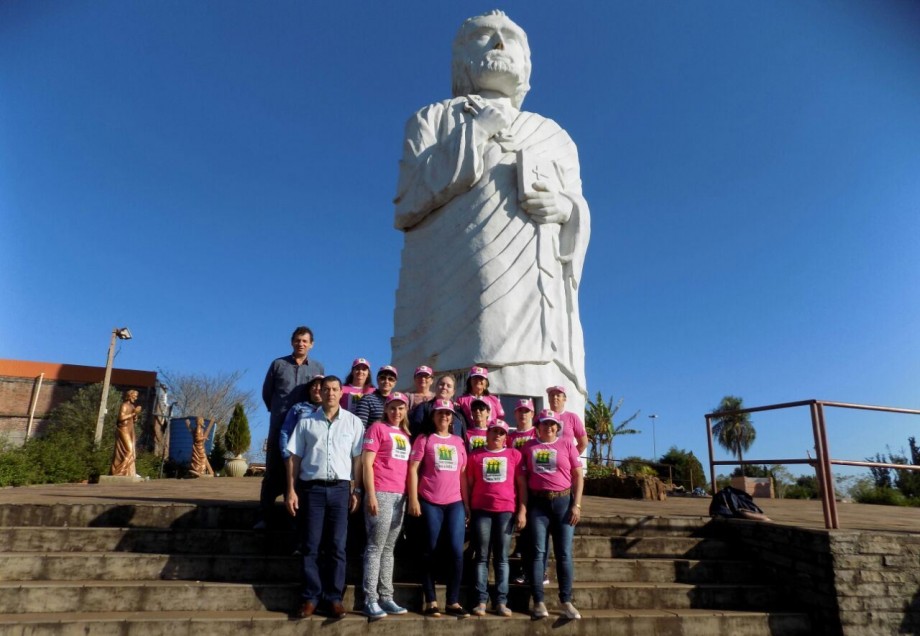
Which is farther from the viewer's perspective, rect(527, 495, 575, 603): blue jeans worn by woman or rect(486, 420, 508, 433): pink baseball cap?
rect(486, 420, 508, 433): pink baseball cap

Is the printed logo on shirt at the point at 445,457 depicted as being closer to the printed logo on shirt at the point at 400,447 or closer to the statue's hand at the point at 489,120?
the printed logo on shirt at the point at 400,447

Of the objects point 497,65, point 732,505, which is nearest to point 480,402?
point 732,505

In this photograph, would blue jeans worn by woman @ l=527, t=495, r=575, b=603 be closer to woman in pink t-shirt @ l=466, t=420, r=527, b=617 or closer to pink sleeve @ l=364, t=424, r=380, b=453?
woman in pink t-shirt @ l=466, t=420, r=527, b=617

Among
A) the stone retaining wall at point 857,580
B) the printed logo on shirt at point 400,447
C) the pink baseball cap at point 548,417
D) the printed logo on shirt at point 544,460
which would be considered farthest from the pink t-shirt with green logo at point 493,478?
the stone retaining wall at point 857,580

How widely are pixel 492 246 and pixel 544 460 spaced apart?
4.33 m

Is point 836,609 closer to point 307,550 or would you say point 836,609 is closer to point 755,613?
point 755,613

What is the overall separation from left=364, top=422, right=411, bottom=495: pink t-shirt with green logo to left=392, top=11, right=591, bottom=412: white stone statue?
3.49 m

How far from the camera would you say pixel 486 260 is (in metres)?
7.96

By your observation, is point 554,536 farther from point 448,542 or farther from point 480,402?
point 480,402

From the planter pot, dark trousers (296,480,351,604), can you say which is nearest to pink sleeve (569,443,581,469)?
dark trousers (296,480,351,604)

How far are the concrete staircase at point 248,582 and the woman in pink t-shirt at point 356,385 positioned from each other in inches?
42.5

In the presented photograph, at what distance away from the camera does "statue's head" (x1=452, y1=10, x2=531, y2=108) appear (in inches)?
364

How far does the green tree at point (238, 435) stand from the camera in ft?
69.5

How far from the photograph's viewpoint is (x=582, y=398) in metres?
8.17
